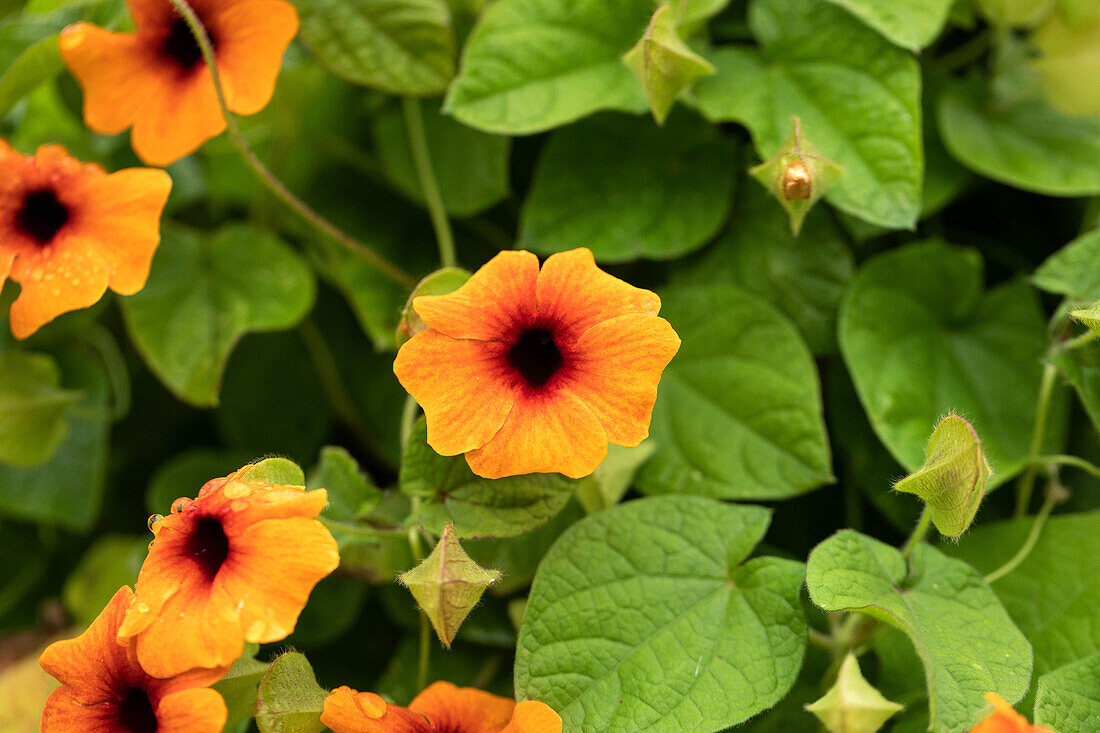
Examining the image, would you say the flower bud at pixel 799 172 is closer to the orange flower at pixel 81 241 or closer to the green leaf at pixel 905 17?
the green leaf at pixel 905 17

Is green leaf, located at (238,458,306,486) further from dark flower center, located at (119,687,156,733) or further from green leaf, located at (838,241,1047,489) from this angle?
green leaf, located at (838,241,1047,489)

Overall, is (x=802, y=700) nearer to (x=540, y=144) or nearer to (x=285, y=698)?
(x=285, y=698)

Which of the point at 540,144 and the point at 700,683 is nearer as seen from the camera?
the point at 700,683

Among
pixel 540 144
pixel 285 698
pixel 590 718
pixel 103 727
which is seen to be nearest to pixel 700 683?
pixel 590 718

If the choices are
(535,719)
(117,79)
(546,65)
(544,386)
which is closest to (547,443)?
(544,386)

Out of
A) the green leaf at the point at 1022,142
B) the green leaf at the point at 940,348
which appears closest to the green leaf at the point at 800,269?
the green leaf at the point at 940,348

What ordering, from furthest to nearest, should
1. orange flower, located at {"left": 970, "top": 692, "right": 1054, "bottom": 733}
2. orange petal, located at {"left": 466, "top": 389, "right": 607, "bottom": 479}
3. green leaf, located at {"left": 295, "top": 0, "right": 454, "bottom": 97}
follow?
green leaf, located at {"left": 295, "top": 0, "right": 454, "bottom": 97}
orange petal, located at {"left": 466, "top": 389, "right": 607, "bottom": 479}
orange flower, located at {"left": 970, "top": 692, "right": 1054, "bottom": 733}

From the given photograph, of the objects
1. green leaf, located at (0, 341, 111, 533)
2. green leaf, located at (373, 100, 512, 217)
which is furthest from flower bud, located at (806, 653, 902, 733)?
green leaf, located at (0, 341, 111, 533)
